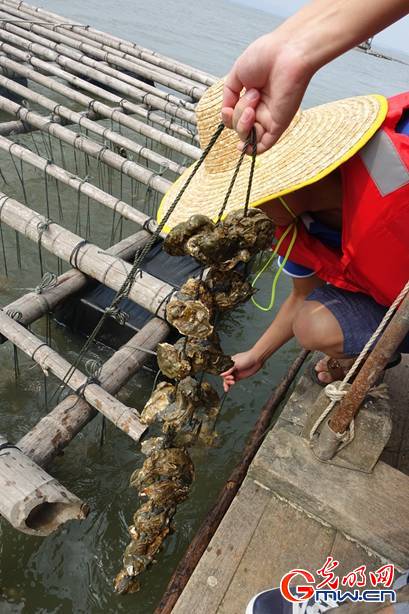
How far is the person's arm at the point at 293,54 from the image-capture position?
40.2 inches

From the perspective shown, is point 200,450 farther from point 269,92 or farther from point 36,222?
point 269,92

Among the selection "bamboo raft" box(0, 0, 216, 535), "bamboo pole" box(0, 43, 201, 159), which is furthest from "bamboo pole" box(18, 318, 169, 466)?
"bamboo pole" box(0, 43, 201, 159)

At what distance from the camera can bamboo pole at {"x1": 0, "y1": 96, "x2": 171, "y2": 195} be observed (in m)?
4.62

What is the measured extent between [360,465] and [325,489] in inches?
9.4

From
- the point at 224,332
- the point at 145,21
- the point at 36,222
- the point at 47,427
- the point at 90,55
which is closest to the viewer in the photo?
the point at 47,427

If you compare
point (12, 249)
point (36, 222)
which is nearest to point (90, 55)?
point (12, 249)

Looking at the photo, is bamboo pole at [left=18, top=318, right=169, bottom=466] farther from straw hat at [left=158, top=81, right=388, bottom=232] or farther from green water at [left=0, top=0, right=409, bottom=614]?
straw hat at [left=158, top=81, right=388, bottom=232]

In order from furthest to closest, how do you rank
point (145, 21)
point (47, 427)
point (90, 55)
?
point (145, 21) < point (90, 55) < point (47, 427)

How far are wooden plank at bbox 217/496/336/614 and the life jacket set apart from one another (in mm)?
1145

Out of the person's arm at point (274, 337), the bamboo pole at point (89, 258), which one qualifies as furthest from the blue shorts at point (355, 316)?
the bamboo pole at point (89, 258)

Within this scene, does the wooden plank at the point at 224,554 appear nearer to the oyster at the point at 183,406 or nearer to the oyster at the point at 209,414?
the oyster at the point at 209,414

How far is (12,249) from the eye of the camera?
5.00m

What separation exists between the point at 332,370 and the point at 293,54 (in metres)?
1.97

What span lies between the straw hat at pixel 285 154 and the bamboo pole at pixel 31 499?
1321 mm
